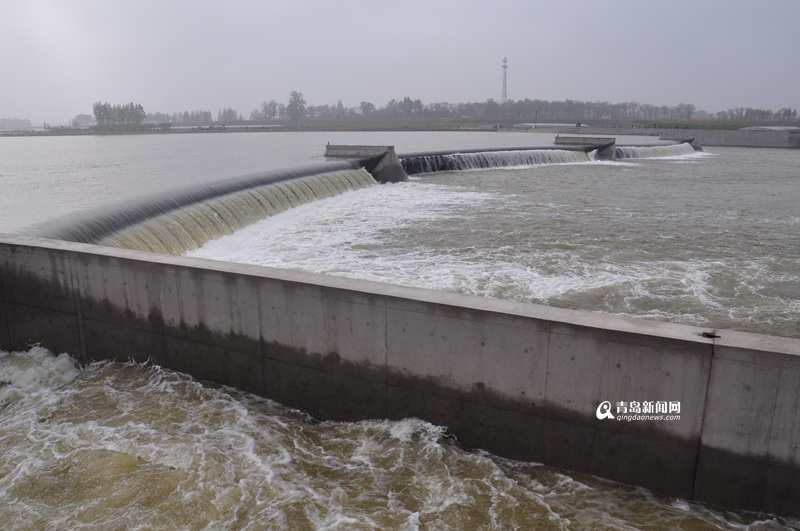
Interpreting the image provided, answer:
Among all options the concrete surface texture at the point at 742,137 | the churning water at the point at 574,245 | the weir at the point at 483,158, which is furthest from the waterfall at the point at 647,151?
the churning water at the point at 574,245

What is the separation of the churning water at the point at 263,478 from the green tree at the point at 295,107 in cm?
18014

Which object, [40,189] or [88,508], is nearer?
[88,508]

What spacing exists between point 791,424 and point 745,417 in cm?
33

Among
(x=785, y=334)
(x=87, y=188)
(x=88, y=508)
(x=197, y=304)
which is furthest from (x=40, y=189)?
(x=785, y=334)

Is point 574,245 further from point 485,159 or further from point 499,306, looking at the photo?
point 485,159

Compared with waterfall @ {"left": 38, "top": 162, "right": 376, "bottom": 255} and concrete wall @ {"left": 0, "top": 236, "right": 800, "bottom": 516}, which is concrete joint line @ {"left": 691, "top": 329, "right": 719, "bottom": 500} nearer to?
concrete wall @ {"left": 0, "top": 236, "right": 800, "bottom": 516}

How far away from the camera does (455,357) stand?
20.3 ft

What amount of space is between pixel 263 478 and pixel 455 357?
2.29m

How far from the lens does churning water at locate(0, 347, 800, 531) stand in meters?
5.35

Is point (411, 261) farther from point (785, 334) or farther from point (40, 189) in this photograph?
point (40, 189)

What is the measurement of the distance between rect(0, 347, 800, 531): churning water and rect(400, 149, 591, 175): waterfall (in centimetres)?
2708

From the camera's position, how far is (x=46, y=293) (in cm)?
863

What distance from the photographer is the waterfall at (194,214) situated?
1274 centimetres

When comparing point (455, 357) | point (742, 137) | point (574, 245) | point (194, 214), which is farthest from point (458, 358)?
point (742, 137)
